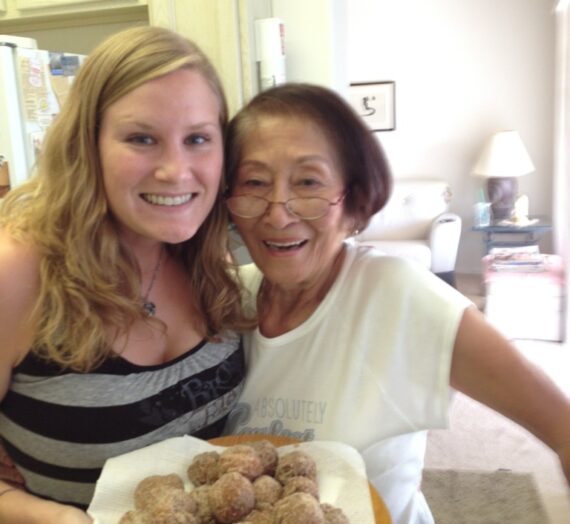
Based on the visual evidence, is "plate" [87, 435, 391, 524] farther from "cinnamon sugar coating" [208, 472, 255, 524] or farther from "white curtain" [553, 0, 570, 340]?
"white curtain" [553, 0, 570, 340]

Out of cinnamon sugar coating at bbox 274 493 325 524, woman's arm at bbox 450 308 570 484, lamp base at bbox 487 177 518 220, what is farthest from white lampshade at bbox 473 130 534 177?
cinnamon sugar coating at bbox 274 493 325 524

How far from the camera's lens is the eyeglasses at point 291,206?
105 centimetres

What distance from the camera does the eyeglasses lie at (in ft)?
3.45

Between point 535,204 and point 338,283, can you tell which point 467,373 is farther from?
point 535,204

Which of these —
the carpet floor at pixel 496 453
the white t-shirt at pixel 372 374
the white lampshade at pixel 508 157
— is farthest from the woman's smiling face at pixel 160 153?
the white lampshade at pixel 508 157

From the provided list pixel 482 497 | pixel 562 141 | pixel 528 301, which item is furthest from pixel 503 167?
pixel 482 497

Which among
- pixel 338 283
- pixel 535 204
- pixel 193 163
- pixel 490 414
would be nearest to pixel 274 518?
pixel 338 283

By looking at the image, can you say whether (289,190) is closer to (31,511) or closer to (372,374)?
(372,374)

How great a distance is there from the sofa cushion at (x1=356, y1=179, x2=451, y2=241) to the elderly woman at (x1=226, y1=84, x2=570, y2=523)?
3758 mm

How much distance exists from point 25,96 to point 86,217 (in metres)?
1.00

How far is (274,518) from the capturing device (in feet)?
2.64

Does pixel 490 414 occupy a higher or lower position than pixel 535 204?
lower

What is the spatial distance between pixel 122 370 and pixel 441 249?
12.9ft

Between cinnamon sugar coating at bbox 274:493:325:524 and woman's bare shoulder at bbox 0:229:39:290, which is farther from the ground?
woman's bare shoulder at bbox 0:229:39:290
